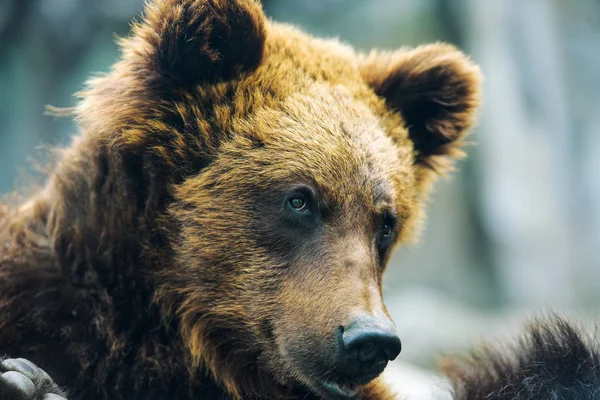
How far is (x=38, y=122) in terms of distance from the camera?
14.2 m

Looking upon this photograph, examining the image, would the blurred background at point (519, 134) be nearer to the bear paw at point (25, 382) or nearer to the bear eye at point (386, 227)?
the bear eye at point (386, 227)

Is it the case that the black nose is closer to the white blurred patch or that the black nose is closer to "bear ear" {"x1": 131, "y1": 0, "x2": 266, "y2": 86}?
the white blurred patch

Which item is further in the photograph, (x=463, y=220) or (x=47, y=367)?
(x=463, y=220)

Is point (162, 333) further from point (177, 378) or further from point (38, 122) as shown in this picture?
point (38, 122)

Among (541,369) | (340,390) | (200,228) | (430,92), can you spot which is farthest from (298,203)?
(541,369)

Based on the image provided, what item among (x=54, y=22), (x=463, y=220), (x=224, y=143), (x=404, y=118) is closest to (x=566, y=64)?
(x=463, y=220)

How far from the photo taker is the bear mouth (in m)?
3.79

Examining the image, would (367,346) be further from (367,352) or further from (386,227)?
(386,227)

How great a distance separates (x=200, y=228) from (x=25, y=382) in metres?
1.16

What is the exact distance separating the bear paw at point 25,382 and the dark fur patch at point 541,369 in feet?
7.79

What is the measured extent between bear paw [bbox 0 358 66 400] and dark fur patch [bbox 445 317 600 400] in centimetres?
238

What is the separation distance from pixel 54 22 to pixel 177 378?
11.5 m

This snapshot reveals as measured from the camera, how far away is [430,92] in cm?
500

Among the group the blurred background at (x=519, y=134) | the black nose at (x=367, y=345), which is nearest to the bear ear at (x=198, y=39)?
the black nose at (x=367, y=345)
